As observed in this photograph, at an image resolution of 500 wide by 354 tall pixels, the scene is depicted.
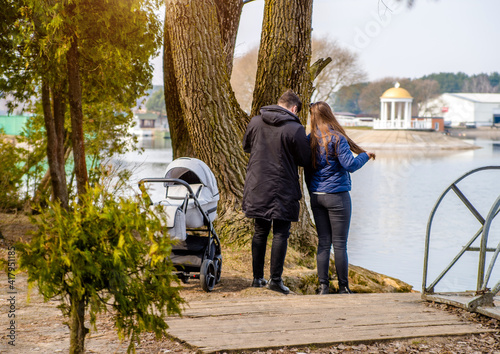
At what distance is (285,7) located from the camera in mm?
7082

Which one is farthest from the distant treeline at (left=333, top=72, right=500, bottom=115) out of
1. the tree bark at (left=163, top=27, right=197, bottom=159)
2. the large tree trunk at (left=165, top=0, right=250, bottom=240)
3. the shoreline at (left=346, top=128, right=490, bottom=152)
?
the large tree trunk at (left=165, top=0, right=250, bottom=240)

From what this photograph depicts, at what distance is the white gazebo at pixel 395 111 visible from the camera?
68562 millimetres

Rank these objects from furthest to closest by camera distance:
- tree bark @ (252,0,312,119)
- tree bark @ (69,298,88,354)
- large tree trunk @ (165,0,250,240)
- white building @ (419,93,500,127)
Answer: white building @ (419,93,500,127)
tree bark @ (252,0,312,119)
large tree trunk @ (165,0,250,240)
tree bark @ (69,298,88,354)

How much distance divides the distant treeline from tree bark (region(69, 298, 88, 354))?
58662mm

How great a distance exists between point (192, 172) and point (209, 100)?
1.75 m

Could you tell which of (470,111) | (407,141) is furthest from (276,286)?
(470,111)

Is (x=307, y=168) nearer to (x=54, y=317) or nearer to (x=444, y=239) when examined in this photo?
(x=54, y=317)

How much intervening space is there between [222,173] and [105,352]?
3.93 metres

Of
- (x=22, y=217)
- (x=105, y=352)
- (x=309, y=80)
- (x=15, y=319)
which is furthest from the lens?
(x=22, y=217)

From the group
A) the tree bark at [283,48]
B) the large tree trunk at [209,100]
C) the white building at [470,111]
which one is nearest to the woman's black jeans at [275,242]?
the large tree trunk at [209,100]

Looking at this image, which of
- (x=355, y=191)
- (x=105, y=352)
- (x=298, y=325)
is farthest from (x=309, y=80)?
(x=355, y=191)

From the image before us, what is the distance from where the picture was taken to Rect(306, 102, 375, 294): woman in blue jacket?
4949mm

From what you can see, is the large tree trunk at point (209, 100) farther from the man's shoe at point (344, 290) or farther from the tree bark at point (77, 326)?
the tree bark at point (77, 326)

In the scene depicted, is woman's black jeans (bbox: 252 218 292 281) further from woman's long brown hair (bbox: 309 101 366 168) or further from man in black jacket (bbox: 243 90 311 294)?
woman's long brown hair (bbox: 309 101 366 168)
